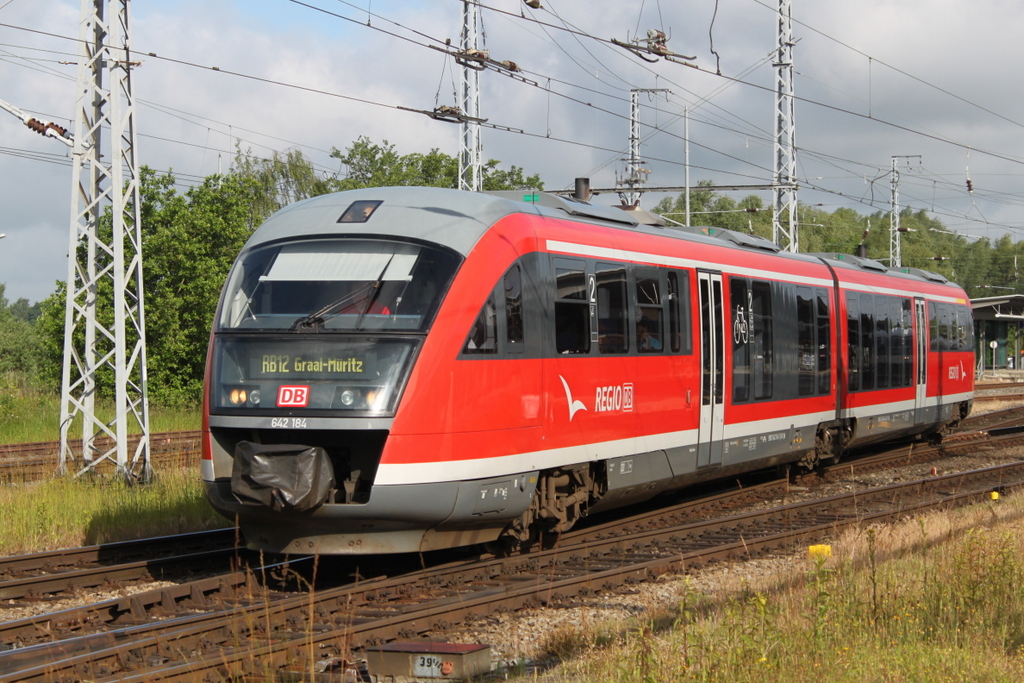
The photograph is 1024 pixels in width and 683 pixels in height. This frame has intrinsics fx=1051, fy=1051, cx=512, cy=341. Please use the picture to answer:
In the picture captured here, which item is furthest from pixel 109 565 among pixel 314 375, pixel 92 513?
pixel 314 375

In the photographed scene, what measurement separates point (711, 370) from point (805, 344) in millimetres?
3342

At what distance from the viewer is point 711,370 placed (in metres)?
12.5

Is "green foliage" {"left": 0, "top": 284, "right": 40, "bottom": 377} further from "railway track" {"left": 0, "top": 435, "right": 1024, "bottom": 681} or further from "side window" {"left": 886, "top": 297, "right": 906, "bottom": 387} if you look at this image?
"railway track" {"left": 0, "top": 435, "right": 1024, "bottom": 681}

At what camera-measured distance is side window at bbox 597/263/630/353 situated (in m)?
10.4

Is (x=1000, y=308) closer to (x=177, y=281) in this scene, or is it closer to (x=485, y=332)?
(x=177, y=281)

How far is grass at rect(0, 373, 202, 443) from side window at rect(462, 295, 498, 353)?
15559 millimetres

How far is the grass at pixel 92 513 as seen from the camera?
10898 millimetres

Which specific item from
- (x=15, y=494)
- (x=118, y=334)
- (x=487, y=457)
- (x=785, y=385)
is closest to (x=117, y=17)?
(x=118, y=334)

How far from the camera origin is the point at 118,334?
47.1 ft

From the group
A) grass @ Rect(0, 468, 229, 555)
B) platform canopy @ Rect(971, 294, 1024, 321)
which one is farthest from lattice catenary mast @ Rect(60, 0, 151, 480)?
platform canopy @ Rect(971, 294, 1024, 321)

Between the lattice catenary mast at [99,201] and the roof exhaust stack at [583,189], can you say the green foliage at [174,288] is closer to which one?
the lattice catenary mast at [99,201]

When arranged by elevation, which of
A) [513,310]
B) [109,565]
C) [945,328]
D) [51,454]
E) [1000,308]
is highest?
[1000,308]

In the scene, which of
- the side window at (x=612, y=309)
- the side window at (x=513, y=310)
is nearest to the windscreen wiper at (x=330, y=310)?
the side window at (x=513, y=310)

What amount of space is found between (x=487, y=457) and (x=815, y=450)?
29.6 ft
